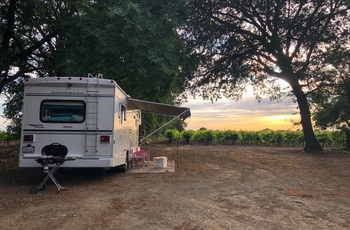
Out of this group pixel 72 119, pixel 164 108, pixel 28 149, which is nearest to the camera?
pixel 28 149

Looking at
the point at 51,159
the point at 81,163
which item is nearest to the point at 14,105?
the point at 81,163

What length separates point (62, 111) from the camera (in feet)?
28.4

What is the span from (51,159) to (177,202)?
3340mm

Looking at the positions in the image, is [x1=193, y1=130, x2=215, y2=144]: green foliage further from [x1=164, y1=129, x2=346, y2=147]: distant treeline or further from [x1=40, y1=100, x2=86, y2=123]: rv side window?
[x1=40, y1=100, x2=86, y2=123]: rv side window

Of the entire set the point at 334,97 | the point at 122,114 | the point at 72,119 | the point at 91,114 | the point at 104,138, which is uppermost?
the point at 334,97

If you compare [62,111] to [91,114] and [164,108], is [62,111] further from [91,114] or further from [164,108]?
[164,108]

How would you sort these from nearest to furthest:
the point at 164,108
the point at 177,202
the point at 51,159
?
1. the point at 177,202
2. the point at 51,159
3. the point at 164,108

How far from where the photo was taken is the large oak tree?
1758 centimetres

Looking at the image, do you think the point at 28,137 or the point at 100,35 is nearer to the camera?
the point at 28,137

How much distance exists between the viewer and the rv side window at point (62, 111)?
28.1 feet

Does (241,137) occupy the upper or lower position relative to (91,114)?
upper

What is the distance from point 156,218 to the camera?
18.0 ft

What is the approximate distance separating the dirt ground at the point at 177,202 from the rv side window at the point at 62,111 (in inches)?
69.4

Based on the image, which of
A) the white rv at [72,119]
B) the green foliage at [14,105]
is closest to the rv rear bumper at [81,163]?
the white rv at [72,119]
